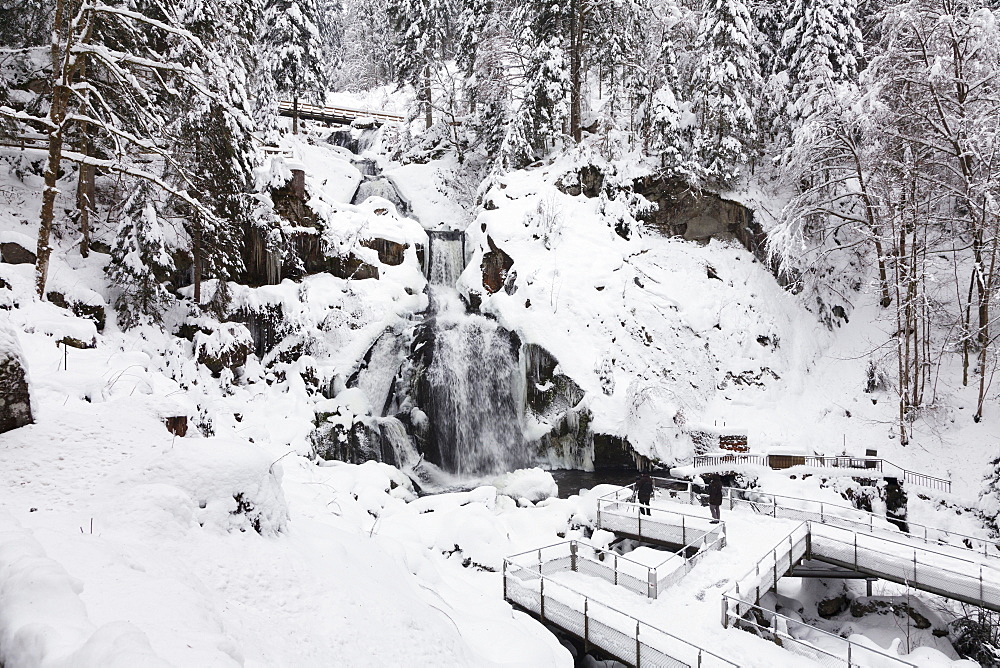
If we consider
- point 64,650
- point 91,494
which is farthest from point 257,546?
point 64,650

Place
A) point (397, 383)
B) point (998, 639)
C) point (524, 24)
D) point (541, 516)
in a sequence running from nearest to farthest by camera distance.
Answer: point (998, 639) → point (541, 516) → point (397, 383) → point (524, 24)

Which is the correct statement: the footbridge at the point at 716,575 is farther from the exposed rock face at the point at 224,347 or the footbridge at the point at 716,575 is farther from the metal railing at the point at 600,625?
the exposed rock face at the point at 224,347

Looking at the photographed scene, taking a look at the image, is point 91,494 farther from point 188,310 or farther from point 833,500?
point 833,500

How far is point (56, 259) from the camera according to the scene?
1473 centimetres

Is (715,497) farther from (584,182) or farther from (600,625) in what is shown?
(584,182)

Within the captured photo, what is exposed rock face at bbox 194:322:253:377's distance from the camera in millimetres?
15820

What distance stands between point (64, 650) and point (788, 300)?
2651 cm

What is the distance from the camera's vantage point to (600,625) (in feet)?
29.6

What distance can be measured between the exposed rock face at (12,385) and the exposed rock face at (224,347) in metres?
11.0

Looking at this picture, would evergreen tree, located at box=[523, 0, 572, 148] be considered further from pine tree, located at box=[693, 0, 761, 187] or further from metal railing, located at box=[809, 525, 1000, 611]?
metal railing, located at box=[809, 525, 1000, 611]

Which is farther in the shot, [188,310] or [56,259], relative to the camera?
[188,310]

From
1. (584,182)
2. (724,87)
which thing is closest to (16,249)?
(584,182)

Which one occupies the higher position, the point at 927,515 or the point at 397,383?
the point at 397,383

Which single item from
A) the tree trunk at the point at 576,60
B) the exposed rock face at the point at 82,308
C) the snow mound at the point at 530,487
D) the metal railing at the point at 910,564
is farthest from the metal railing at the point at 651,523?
the tree trunk at the point at 576,60
